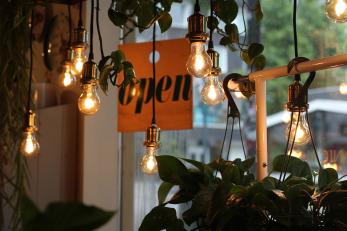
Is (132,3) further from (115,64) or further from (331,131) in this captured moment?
(331,131)

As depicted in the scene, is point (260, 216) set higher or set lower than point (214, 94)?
lower

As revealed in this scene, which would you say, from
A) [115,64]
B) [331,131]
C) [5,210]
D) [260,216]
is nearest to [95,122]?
[5,210]

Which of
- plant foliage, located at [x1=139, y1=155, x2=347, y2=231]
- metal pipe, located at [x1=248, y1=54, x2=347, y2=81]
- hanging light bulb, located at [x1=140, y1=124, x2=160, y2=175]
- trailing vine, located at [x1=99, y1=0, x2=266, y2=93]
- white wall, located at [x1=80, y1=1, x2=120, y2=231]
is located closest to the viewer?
plant foliage, located at [x1=139, y1=155, x2=347, y2=231]

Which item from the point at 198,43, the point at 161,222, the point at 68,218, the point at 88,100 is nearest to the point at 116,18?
the point at 88,100

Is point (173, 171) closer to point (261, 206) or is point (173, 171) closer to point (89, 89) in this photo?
point (261, 206)

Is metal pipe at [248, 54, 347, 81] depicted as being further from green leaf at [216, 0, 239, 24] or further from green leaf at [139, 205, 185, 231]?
green leaf at [139, 205, 185, 231]

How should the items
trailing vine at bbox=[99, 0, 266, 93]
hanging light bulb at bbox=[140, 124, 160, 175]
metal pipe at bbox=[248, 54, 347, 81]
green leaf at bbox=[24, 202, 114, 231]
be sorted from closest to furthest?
green leaf at bbox=[24, 202, 114, 231], metal pipe at bbox=[248, 54, 347, 81], trailing vine at bbox=[99, 0, 266, 93], hanging light bulb at bbox=[140, 124, 160, 175]

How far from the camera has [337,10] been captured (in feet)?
3.07

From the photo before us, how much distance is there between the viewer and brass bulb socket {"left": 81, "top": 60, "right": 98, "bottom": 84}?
4.17 feet

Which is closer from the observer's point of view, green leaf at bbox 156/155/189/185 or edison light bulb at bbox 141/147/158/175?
green leaf at bbox 156/155/189/185

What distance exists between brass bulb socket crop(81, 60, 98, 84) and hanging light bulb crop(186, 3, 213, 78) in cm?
29

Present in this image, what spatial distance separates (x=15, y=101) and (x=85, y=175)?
524 millimetres

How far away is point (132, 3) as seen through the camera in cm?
135

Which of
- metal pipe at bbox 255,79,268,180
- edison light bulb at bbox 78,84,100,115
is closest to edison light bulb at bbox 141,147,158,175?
edison light bulb at bbox 78,84,100,115
